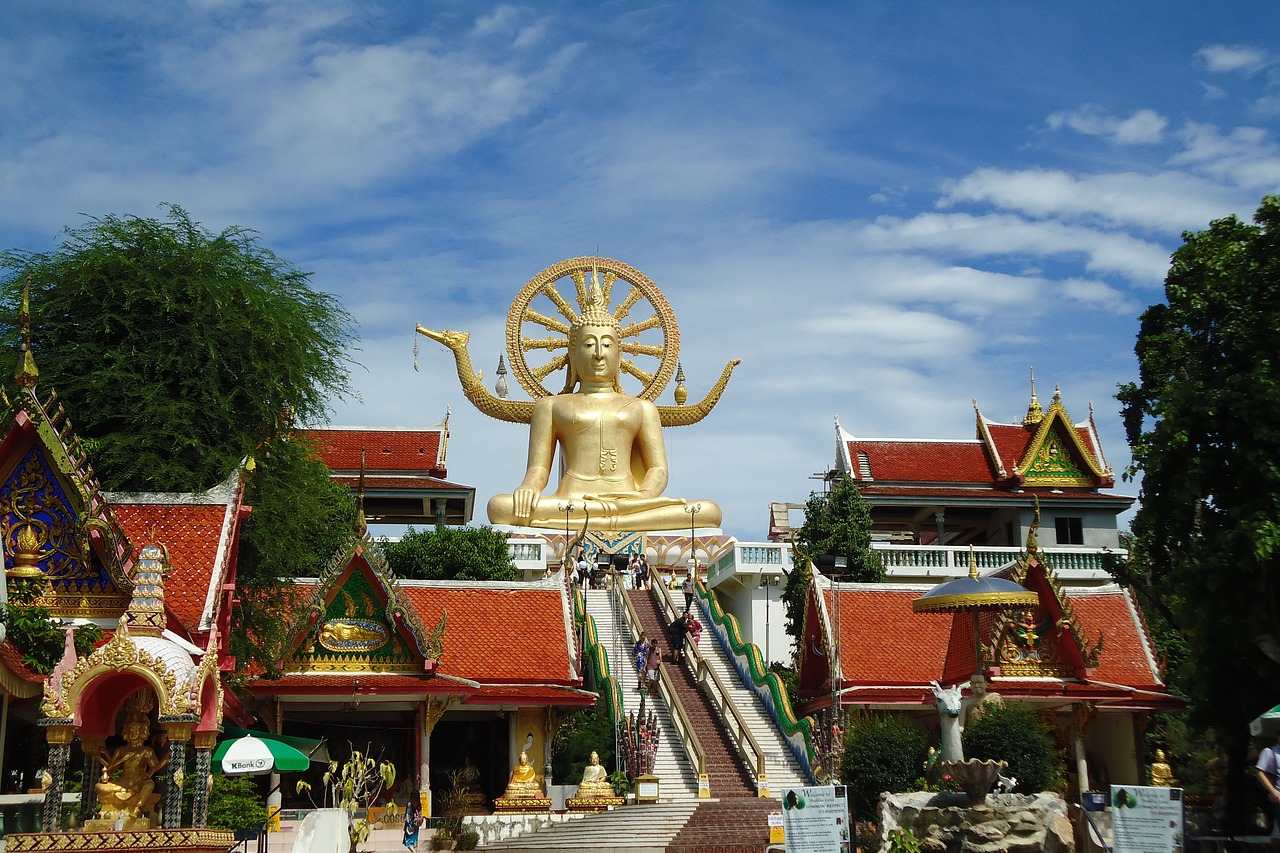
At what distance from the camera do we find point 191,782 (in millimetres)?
15242

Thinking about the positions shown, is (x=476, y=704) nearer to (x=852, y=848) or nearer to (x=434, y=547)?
(x=852, y=848)

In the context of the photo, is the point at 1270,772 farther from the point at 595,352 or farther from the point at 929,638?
the point at 595,352

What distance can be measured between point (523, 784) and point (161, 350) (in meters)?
7.55

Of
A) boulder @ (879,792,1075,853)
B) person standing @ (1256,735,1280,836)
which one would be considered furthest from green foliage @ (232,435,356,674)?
person standing @ (1256,735,1280,836)

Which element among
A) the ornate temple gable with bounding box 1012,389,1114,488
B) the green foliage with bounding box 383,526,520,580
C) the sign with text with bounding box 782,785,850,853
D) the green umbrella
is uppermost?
the ornate temple gable with bounding box 1012,389,1114,488

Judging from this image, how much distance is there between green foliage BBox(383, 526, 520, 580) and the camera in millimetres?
32125

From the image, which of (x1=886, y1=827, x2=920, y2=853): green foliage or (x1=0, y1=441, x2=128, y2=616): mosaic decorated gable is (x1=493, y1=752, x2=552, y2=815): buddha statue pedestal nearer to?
(x1=0, y1=441, x2=128, y2=616): mosaic decorated gable

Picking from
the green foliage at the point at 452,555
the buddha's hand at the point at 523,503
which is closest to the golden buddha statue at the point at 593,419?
the buddha's hand at the point at 523,503

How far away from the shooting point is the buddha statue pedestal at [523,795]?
809 inches

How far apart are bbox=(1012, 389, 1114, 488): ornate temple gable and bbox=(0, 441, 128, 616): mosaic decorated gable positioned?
30.7 meters

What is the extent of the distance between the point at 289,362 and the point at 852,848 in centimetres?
981

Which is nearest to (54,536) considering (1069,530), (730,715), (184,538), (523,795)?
(184,538)

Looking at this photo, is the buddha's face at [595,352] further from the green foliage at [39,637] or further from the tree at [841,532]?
→ the green foliage at [39,637]

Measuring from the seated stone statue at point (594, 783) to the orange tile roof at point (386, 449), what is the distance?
2393 cm
